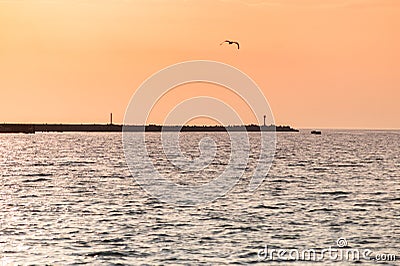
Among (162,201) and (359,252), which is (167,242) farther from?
(162,201)

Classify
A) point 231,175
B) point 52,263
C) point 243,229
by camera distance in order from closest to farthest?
point 52,263, point 243,229, point 231,175

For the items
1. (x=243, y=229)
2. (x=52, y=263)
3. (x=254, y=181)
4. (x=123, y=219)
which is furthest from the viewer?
(x=254, y=181)

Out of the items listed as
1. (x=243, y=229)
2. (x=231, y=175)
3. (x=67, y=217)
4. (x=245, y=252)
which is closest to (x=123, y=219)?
(x=67, y=217)

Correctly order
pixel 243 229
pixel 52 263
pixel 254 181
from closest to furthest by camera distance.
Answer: pixel 52 263
pixel 243 229
pixel 254 181

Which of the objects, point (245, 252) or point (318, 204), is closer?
point (245, 252)

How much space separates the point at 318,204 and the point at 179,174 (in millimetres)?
35192

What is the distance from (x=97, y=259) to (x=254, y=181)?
4263 cm

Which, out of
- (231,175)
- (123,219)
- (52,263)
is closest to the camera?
(52,263)

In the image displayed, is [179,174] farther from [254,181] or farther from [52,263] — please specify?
[52,263]

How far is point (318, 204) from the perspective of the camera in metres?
58.8

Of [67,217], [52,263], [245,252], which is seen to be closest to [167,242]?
[245,252]

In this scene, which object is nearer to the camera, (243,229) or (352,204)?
(243,229)

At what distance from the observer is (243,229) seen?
153 feet

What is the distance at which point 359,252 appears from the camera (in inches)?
1596
